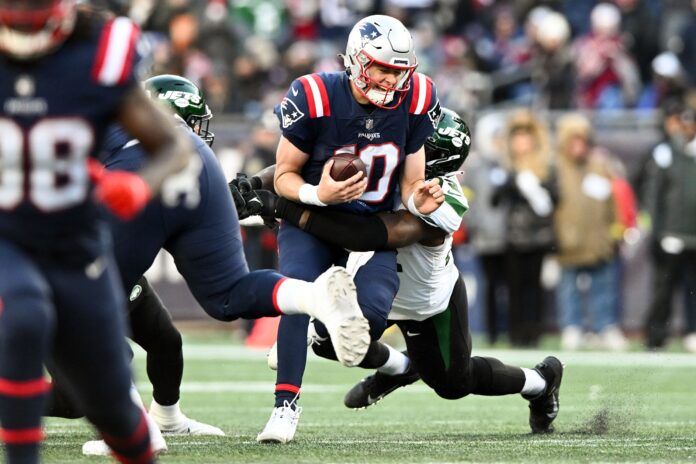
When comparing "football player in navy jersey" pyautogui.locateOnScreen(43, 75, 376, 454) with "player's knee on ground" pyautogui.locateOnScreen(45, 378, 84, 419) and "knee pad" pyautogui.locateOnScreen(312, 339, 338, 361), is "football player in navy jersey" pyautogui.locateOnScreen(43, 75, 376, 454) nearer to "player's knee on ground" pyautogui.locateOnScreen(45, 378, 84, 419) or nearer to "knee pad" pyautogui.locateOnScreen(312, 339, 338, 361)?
"player's knee on ground" pyautogui.locateOnScreen(45, 378, 84, 419)

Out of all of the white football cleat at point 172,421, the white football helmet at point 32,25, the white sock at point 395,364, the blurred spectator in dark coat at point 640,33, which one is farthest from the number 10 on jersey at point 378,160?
the blurred spectator in dark coat at point 640,33

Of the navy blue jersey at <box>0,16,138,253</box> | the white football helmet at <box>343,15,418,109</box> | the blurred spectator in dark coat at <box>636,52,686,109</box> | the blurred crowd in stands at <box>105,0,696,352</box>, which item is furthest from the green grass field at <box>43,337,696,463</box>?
the blurred spectator in dark coat at <box>636,52,686,109</box>

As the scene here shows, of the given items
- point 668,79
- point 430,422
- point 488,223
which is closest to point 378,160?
point 430,422

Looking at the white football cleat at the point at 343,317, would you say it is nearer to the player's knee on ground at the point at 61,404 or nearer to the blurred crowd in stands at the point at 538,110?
the player's knee on ground at the point at 61,404

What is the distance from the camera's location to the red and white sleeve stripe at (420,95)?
5645mm

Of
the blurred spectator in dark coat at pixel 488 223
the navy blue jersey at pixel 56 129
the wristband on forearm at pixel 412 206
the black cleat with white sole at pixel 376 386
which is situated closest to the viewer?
the navy blue jersey at pixel 56 129

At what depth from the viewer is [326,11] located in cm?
1520

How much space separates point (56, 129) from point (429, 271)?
261cm

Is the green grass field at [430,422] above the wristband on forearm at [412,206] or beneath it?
beneath

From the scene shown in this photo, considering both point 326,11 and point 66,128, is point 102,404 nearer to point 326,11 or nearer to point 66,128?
point 66,128

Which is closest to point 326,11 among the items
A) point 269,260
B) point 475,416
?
point 269,260

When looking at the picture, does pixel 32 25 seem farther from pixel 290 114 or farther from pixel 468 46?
pixel 468 46

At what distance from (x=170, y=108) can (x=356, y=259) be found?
0.95 metres

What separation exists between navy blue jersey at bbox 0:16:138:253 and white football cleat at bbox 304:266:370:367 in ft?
3.70
